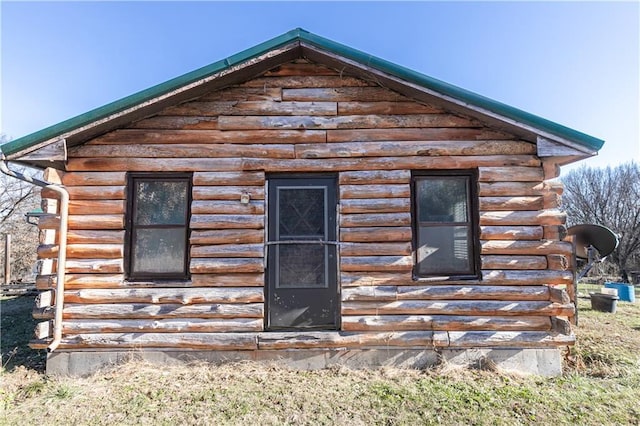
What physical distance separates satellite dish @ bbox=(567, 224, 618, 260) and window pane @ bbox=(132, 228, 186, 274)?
6838 mm

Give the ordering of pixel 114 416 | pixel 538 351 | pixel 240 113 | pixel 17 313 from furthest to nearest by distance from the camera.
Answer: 1. pixel 17 313
2. pixel 240 113
3. pixel 538 351
4. pixel 114 416

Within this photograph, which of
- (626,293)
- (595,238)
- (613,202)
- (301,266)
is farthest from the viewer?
(613,202)

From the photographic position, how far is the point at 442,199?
16.1 feet

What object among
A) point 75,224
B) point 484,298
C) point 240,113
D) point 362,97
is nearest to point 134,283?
point 75,224

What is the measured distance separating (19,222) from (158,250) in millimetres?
25440

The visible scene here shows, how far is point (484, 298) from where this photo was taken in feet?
15.2

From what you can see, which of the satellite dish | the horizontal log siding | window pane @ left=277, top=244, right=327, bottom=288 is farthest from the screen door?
the satellite dish

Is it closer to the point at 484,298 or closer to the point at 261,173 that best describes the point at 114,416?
the point at 261,173

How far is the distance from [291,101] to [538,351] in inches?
188

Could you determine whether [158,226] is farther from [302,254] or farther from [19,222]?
[19,222]

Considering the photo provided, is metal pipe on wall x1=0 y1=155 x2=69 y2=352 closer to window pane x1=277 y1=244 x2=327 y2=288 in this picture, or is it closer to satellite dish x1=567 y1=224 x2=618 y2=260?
window pane x1=277 y1=244 x2=327 y2=288

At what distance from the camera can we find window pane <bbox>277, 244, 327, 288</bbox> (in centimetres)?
473

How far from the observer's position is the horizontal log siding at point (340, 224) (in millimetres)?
4570

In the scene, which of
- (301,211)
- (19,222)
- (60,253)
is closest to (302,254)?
(301,211)
